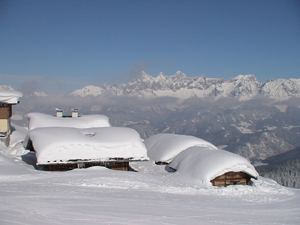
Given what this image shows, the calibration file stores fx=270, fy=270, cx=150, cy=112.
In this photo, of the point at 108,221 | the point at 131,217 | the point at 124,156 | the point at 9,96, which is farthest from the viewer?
the point at 9,96

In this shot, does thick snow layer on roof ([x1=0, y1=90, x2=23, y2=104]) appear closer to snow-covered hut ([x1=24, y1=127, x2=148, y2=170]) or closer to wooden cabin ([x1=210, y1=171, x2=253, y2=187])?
snow-covered hut ([x1=24, y1=127, x2=148, y2=170])

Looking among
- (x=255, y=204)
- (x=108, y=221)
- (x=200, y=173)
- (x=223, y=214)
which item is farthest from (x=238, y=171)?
(x=108, y=221)

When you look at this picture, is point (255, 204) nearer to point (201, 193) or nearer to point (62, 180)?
point (201, 193)

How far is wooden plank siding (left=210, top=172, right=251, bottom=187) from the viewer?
1762 cm

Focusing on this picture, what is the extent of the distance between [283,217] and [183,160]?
411 inches

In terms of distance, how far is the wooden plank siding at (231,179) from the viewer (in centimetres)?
1762

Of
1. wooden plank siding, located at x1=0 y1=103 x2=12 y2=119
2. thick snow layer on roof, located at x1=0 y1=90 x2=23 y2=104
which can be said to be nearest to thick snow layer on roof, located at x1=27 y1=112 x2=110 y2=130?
wooden plank siding, located at x1=0 y1=103 x2=12 y2=119

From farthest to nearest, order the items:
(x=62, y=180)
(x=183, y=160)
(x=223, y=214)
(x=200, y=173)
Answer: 1. (x=183, y=160)
2. (x=200, y=173)
3. (x=62, y=180)
4. (x=223, y=214)

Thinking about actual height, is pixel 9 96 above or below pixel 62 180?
above

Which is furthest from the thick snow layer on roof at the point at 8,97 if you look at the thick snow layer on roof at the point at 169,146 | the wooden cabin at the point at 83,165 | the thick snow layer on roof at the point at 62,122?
the thick snow layer on roof at the point at 169,146

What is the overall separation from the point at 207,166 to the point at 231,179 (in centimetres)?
199

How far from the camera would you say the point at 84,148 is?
17891mm

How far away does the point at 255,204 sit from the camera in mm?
11859

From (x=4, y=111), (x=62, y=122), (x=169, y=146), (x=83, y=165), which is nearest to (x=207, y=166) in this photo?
(x=169, y=146)
